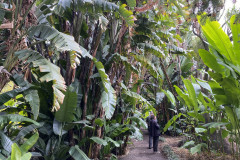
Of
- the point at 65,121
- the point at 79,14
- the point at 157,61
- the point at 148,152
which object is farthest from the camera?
the point at 157,61

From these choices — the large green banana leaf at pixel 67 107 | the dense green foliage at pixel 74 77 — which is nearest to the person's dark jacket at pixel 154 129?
the dense green foliage at pixel 74 77

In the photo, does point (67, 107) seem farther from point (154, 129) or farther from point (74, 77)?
point (154, 129)

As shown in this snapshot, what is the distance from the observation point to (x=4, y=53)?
4.46 m

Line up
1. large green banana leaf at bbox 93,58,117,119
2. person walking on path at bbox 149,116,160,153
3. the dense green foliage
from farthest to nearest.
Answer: person walking on path at bbox 149,116,160,153, large green banana leaf at bbox 93,58,117,119, the dense green foliage

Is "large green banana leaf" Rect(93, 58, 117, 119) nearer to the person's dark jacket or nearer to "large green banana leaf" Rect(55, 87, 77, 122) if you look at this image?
"large green banana leaf" Rect(55, 87, 77, 122)

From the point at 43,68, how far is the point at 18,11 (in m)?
1.36

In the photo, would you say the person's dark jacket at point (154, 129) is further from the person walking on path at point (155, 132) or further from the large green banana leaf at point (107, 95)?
the large green banana leaf at point (107, 95)

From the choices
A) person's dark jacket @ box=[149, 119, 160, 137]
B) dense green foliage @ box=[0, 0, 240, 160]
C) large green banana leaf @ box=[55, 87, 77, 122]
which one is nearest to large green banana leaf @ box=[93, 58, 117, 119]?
dense green foliage @ box=[0, 0, 240, 160]

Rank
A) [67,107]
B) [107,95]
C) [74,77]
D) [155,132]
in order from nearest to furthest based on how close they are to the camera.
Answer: [67,107] < [107,95] < [74,77] < [155,132]

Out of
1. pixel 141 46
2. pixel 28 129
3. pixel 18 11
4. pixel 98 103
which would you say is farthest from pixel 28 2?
pixel 141 46

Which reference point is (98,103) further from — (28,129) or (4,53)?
(4,53)

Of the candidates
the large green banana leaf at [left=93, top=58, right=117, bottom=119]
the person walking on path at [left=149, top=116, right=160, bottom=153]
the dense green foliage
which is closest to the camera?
the dense green foliage

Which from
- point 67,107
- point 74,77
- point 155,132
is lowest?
point 155,132

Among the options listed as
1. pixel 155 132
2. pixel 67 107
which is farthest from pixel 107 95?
pixel 155 132
